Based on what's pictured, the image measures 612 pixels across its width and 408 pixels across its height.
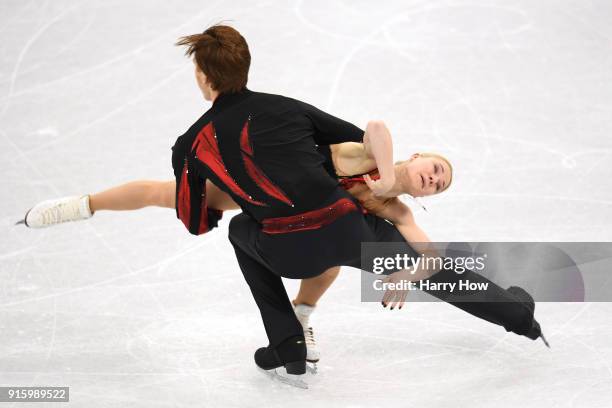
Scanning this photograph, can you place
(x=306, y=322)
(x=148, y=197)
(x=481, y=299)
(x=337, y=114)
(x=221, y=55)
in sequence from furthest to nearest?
(x=337, y=114) < (x=306, y=322) < (x=148, y=197) < (x=481, y=299) < (x=221, y=55)

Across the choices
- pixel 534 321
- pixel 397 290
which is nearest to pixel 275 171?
pixel 397 290

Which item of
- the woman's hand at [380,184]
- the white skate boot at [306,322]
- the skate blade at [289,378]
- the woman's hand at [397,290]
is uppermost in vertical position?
the woman's hand at [380,184]

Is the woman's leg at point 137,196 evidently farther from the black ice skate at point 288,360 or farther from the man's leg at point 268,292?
the black ice skate at point 288,360

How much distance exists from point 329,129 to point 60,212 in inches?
54.0

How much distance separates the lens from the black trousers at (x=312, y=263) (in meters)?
3.88

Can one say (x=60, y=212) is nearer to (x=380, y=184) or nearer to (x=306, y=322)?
(x=306, y=322)

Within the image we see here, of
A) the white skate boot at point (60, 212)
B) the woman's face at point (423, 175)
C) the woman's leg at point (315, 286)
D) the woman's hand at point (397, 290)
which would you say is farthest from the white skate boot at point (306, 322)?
the white skate boot at point (60, 212)

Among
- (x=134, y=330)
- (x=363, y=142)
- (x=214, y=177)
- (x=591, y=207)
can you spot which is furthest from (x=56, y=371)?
(x=591, y=207)

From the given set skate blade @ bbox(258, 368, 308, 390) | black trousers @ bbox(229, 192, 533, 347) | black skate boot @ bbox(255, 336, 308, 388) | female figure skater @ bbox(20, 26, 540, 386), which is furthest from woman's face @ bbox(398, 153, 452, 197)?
skate blade @ bbox(258, 368, 308, 390)

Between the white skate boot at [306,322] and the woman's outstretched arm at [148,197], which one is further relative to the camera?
the white skate boot at [306,322]

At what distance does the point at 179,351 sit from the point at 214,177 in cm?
105

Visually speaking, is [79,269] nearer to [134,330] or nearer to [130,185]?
[134,330]

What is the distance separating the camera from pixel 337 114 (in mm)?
6641

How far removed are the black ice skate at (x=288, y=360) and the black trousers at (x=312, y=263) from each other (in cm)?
3
